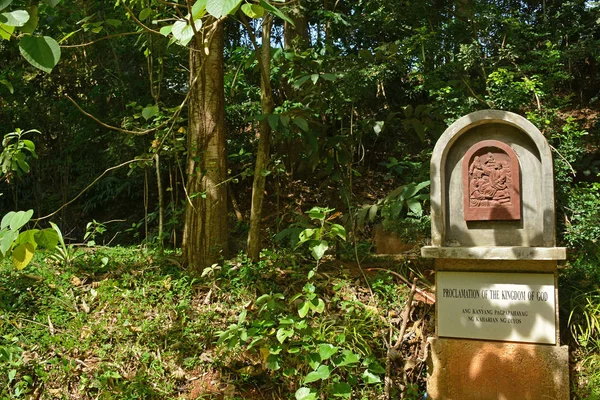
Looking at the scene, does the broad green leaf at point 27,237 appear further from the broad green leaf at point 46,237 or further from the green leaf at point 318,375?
the green leaf at point 318,375

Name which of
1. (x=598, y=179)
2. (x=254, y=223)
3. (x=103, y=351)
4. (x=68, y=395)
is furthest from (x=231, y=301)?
(x=598, y=179)

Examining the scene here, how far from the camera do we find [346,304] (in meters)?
4.17

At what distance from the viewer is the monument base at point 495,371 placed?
3496 mm

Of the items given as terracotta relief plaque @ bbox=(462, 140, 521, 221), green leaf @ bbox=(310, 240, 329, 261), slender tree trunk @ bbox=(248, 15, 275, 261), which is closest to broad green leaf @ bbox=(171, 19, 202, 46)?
green leaf @ bbox=(310, 240, 329, 261)

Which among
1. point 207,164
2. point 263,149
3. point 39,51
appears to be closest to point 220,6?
point 39,51

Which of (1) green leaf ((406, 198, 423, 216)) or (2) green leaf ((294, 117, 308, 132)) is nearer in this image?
(1) green leaf ((406, 198, 423, 216))

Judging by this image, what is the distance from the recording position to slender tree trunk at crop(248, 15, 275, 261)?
14.4 ft

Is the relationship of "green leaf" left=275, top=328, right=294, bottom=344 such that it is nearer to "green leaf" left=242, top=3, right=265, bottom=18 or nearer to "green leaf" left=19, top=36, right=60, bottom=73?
"green leaf" left=242, top=3, right=265, bottom=18

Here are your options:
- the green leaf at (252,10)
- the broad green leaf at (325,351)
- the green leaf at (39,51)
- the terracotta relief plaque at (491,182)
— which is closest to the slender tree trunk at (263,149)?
the terracotta relief plaque at (491,182)

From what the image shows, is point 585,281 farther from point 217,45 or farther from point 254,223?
point 217,45

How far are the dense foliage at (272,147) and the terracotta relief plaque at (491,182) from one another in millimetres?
396

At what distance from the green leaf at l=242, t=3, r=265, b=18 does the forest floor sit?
1948 millimetres

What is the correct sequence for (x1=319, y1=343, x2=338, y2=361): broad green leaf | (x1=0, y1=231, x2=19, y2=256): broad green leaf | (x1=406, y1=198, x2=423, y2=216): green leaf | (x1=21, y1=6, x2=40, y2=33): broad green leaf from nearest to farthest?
1. (x1=21, y1=6, x2=40, y2=33): broad green leaf
2. (x1=0, y1=231, x2=19, y2=256): broad green leaf
3. (x1=319, y1=343, x2=338, y2=361): broad green leaf
4. (x1=406, y1=198, x2=423, y2=216): green leaf

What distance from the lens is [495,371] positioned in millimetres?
3607
